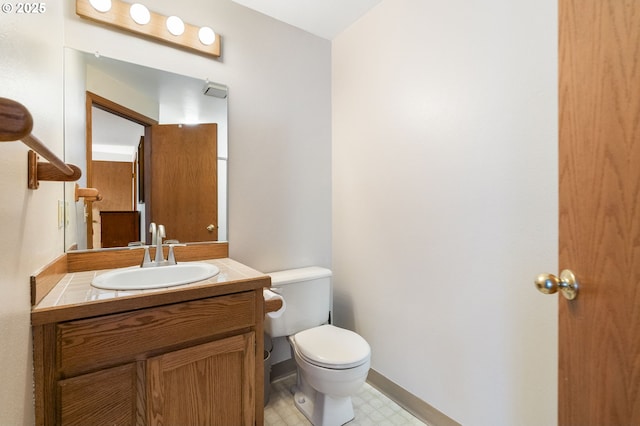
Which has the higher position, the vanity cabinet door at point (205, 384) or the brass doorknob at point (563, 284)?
the brass doorknob at point (563, 284)

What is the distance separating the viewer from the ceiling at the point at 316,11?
1.72 meters

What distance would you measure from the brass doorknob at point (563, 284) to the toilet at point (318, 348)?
93 cm

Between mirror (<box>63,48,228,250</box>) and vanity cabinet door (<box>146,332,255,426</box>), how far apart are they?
714mm

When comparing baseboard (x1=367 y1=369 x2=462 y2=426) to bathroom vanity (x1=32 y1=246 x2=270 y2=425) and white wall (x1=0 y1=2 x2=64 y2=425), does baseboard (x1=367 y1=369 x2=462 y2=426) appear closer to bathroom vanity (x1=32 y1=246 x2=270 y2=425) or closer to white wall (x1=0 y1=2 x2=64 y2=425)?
bathroom vanity (x1=32 y1=246 x2=270 y2=425)

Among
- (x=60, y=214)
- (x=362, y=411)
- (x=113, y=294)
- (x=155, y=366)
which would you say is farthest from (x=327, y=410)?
(x=60, y=214)

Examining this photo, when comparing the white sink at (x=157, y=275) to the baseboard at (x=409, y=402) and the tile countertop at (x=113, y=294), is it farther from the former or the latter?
the baseboard at (x=409, y=402)

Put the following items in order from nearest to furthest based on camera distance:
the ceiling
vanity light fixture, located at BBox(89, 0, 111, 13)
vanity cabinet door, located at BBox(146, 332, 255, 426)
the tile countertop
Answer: the tile countertop → vanity cabinet door, located at BBox(146, 332, 255, 426) → vanity light fixture, located at BBox(89, 0, 111, 13) → the ceiling

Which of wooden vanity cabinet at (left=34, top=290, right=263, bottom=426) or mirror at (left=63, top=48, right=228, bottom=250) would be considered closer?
wooden vanity cabinet at (left=34, top=290, right=263, bottom=426)

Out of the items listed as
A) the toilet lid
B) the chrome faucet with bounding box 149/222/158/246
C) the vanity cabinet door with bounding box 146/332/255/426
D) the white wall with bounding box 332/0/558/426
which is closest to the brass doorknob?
the white wall with bounding box 332/0/558/426

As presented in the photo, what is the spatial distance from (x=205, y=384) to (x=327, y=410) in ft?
2.26

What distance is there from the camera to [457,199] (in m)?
1.36

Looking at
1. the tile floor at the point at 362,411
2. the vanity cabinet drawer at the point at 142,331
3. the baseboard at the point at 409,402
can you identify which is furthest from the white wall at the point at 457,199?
the vanity cabinet drawer at the point at 142,331

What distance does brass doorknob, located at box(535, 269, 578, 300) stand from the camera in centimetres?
64

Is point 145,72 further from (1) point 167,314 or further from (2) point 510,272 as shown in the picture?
(2) point 510,272
